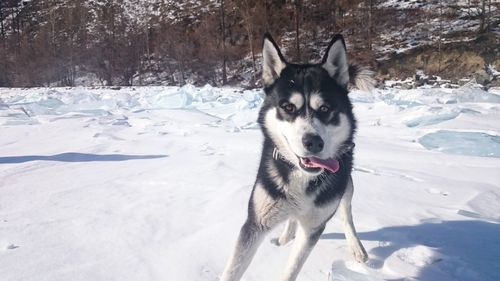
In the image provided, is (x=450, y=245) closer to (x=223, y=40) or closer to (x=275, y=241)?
(x=275, y=241)

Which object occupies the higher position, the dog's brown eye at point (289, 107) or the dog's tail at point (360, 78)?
the dog's tail at point (360, 78)

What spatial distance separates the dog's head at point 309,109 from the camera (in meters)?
2.30

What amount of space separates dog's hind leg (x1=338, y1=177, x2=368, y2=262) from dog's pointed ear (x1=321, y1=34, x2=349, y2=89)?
74 cm

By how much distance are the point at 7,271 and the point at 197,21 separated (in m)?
33.1

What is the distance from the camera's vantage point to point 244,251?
88.4 inches

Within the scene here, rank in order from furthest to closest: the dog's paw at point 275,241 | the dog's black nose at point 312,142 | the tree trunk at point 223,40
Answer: the tree trunk at point 223,40 < the dog's paw at point 275,241 < the dog's black nose at point 312,142

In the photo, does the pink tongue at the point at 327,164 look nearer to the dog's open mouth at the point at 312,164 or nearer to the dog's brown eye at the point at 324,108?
the dog's open mouth at the point at 312,164

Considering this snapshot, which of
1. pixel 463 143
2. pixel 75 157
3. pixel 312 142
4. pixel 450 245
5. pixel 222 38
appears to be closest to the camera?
pixel 312 142

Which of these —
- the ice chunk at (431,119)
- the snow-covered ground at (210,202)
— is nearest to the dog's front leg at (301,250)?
the snow-covered ground at (210,202)

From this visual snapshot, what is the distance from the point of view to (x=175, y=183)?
4.26 metres

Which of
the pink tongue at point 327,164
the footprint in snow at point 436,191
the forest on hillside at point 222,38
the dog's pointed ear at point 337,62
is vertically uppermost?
the forest on hillside at point 222,38

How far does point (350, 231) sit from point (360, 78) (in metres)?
1.12

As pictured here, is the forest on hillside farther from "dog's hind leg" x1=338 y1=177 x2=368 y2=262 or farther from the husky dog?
the husky dog

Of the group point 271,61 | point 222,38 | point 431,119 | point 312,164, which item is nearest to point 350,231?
point 312,164
